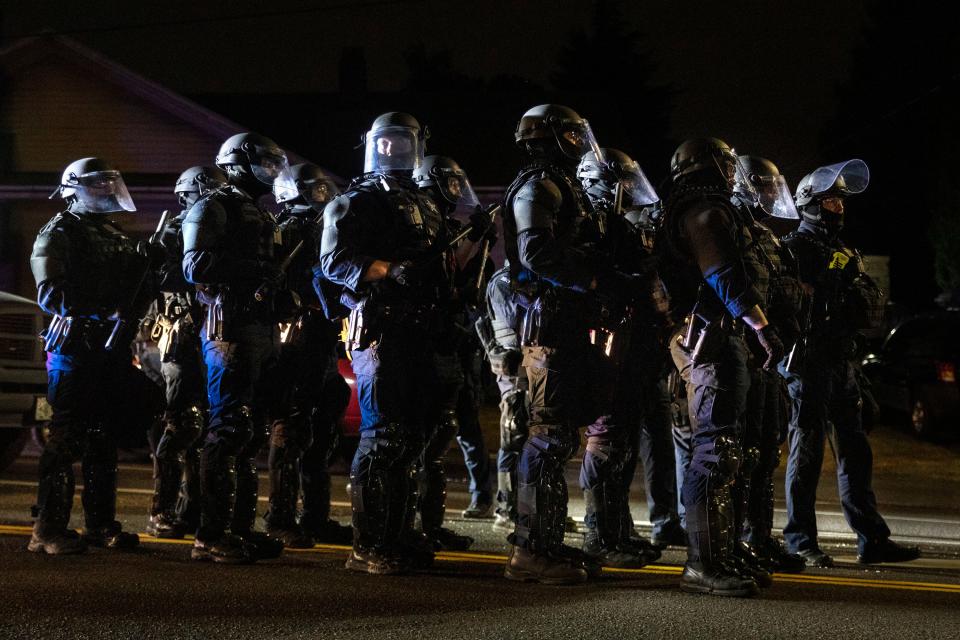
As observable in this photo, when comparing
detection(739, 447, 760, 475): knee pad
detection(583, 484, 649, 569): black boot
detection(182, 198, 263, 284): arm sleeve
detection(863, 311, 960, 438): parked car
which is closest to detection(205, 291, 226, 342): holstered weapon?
detection(182, 198, 263, 284): arm sleeve

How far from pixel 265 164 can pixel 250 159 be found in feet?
0.31

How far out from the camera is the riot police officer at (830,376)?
7773 millimetres

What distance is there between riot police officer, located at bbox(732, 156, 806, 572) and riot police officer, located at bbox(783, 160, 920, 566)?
0.63 feet

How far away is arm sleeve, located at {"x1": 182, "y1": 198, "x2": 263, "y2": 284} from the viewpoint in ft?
23.3

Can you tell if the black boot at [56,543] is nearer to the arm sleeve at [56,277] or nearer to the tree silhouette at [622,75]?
the arm sleeve at [56,277]

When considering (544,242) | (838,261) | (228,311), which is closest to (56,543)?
(228,311)

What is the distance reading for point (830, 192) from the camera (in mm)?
7887

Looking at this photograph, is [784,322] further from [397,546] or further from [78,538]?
[78,538]

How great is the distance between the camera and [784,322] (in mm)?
7363

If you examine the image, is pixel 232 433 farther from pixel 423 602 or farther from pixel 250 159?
pixel 423 602

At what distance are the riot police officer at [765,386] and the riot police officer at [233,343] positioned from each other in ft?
9.01

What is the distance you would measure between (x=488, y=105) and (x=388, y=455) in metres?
26.3

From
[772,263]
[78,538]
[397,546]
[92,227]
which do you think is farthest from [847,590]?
[92,227]

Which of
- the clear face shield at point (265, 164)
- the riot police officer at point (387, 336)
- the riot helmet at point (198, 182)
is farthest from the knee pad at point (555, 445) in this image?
the riot helmet at point (198, 182)
